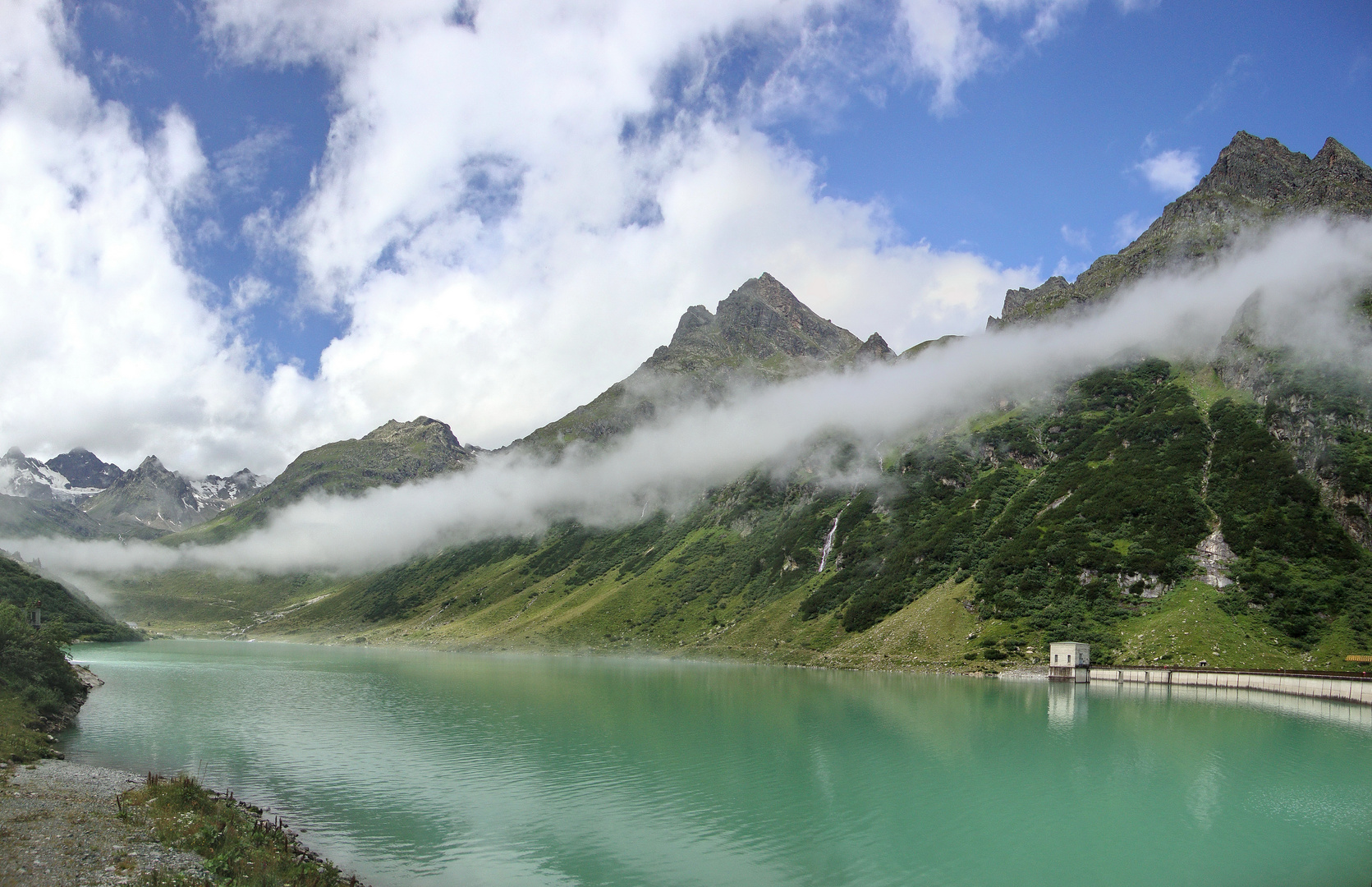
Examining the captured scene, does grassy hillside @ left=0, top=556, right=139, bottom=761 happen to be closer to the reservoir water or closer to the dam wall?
the reservoir water

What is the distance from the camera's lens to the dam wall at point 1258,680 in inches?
3718

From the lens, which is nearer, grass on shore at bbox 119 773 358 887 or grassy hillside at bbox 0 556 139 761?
grass on shore at bbox 119 773 358 887

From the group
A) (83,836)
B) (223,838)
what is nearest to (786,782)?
(223,838)

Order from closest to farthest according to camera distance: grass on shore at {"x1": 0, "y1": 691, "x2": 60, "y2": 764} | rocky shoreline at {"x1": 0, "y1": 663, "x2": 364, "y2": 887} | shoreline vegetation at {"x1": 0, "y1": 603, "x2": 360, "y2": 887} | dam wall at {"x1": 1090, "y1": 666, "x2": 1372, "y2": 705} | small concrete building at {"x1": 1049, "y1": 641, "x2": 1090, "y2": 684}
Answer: rocky shoreline at {"x1": 0, "y1": 663, "x2": 364, "y2": 887}, shoreline vegetation at {"x1": 0, "y1": 603, "x2": 360, "y2": 887}, grass on shore at {"x1": 0, "y1": 691, "x2": 60, "y2": 764}, dam wall at {"x1": 1090, "y1": 666, "x2": 1372, "y2": 705}, small concrete building at {"x1": 1049, "y1": 641, "x2": 1090, "y2": 684}

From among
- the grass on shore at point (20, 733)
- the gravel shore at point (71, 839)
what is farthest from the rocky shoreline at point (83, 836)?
the grass on shore at point (20, 733)

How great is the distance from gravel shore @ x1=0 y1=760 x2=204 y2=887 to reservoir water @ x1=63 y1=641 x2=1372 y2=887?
6.80 m

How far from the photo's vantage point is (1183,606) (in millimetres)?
128750

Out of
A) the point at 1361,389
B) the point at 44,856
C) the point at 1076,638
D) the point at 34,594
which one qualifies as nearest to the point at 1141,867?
the point at 44,856

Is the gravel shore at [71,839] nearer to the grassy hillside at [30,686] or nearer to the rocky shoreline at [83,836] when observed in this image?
the rocky shoreline at [83,836]

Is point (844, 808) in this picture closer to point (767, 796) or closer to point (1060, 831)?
point (767, 796)

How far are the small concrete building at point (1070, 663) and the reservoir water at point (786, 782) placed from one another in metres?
20.7

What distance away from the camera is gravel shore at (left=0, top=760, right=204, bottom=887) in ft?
93.5

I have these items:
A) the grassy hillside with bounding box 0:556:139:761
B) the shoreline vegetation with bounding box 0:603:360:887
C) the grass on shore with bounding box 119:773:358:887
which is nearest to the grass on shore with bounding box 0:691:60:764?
the grassy hillside with bounding box 0:556:139:761

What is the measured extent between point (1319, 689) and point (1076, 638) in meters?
37.4
